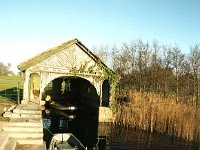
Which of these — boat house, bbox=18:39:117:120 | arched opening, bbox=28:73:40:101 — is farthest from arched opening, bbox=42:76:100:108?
boat house, bbox=18:39:117:120

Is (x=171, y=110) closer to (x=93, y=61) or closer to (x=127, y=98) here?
(x=127, y=98)

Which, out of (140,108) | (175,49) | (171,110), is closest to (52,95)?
(140,108)

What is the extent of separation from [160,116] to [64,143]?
927 centimetres

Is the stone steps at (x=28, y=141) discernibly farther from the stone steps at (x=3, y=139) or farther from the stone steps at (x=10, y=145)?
the stone steps at (x=3, y=139)

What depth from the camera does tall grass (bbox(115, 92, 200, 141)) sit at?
66.3 ft

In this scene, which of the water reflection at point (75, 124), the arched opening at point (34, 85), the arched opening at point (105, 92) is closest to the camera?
the water reflection at point (75, 124)

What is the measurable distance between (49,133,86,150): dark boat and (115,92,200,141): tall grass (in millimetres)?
8471

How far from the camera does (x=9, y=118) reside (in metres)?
18.3

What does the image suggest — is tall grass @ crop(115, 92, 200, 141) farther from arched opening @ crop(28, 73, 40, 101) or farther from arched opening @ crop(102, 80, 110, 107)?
arched opening @ crop(28, 73, 40, 101)

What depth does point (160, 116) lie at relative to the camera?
71.1 ft

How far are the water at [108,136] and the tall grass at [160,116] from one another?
748 millimetres

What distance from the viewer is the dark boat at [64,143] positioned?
14.8m

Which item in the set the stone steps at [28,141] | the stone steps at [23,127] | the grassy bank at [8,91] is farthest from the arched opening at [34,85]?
the stone steps at [28,141]

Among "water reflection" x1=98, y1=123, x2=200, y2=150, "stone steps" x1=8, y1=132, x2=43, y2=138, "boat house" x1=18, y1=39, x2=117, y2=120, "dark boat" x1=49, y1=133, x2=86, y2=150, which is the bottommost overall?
"water reflection" x1=98, y1=123, x2=200, y2=150
